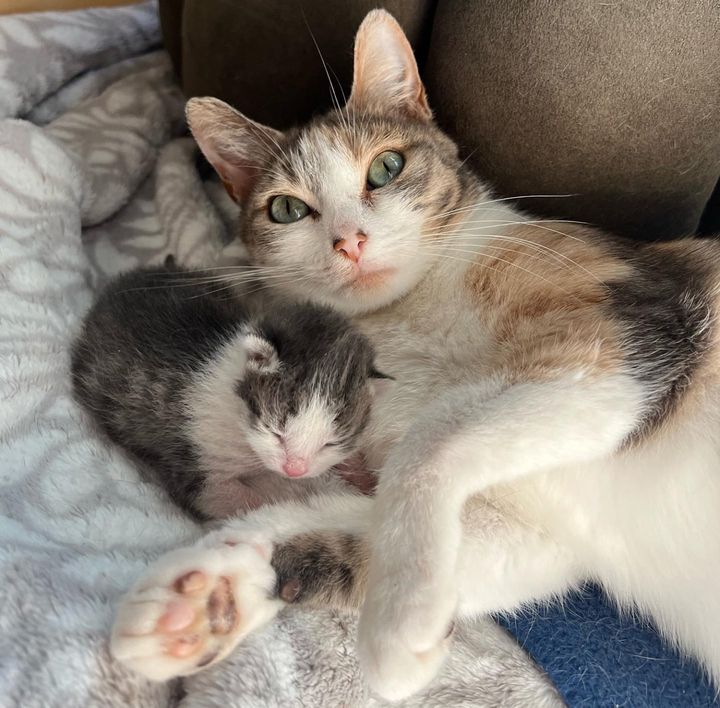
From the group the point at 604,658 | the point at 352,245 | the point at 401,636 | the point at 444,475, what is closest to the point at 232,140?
the point at 352,245

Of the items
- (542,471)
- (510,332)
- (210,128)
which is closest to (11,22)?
(210,128)

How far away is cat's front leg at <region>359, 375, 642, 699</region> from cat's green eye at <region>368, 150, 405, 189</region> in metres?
0.45

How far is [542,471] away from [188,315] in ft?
2.16

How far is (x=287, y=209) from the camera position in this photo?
1218 mm

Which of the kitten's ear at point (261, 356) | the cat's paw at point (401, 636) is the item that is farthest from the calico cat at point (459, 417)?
the kitten's ear at point (261, 356)

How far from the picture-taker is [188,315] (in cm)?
117

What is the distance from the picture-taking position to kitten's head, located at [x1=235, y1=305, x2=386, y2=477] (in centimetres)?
94

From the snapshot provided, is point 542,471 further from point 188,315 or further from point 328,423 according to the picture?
point 188,315

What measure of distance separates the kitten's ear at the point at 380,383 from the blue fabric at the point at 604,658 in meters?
0.40

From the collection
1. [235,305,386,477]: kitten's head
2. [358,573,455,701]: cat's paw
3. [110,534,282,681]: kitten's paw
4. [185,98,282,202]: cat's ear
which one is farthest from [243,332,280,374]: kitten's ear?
[185,98,282,202]: cat's ear

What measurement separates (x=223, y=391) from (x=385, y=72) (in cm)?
69

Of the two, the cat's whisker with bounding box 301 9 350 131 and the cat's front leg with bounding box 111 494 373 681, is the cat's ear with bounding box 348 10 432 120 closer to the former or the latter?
the cat's whisker with bounding box 301 9 350 131

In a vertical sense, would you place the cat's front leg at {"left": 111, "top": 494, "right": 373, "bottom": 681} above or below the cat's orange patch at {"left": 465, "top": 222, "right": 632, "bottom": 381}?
below

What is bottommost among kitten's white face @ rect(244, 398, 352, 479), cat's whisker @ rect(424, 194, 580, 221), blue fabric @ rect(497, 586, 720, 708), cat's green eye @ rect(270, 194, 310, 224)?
blue fabric @ rect(497, 586, 720, 708)
